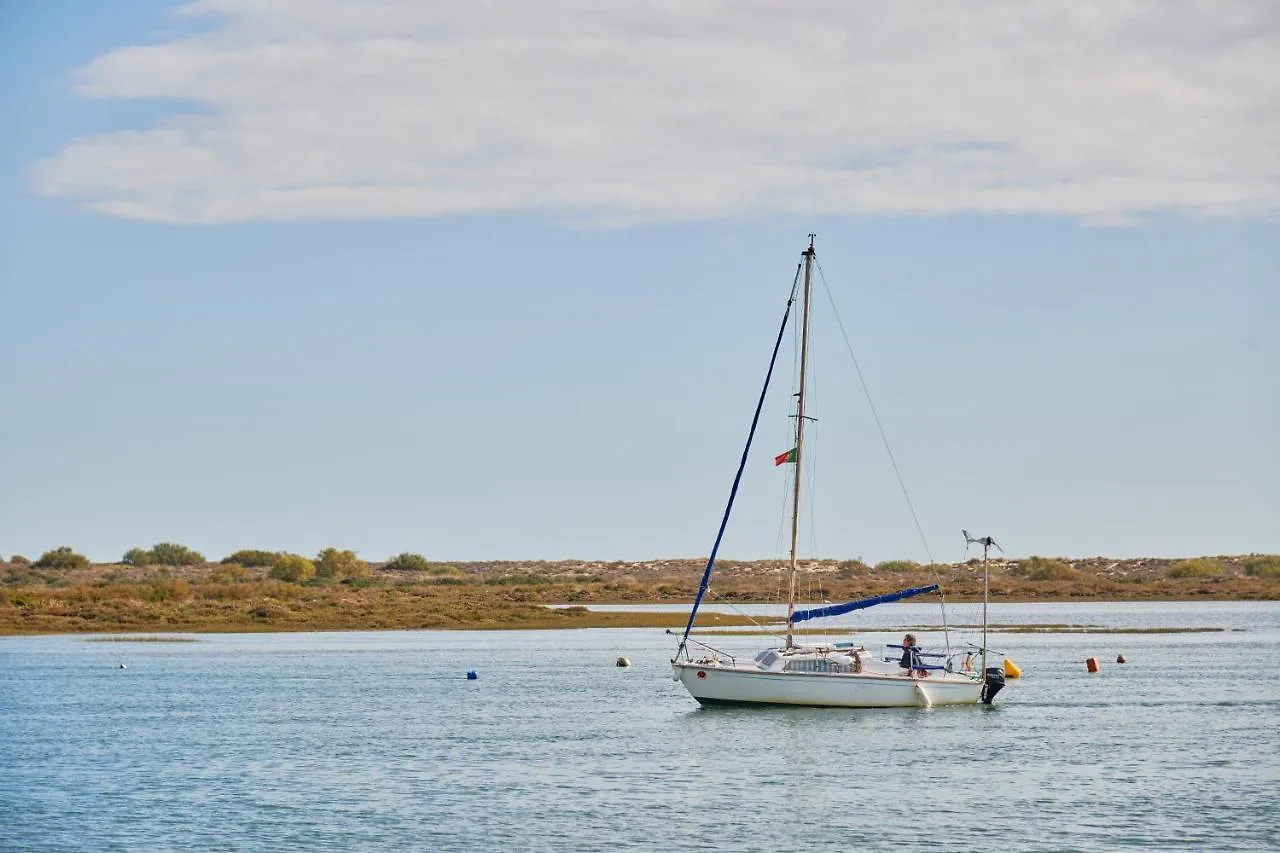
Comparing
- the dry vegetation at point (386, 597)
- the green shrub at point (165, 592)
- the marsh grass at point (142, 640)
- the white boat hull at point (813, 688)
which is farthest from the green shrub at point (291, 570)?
the white boat hull at point (813, 688)

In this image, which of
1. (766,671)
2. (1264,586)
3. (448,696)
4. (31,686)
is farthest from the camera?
(1264,586)

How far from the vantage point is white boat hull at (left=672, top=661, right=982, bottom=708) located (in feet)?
199

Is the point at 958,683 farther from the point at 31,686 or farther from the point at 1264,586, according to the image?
the point at 1264,586

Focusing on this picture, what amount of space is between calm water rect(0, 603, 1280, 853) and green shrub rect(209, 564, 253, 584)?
9683 cm

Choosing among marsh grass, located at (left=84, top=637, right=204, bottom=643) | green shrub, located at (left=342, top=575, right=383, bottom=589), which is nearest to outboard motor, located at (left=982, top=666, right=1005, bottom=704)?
marsh grass, located at (left=84, top=637, right=204, bottom=643)

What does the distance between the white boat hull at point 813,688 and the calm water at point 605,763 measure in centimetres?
56

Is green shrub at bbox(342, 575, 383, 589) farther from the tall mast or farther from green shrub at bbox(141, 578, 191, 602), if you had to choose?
the tall mast

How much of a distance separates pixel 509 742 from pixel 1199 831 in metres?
24.4

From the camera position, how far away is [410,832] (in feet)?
127

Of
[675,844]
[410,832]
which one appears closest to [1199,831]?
[675,844]

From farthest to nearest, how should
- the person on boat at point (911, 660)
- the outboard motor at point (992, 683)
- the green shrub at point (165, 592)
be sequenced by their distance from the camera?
the green shrub at point (165, 592) < the outboard motor at point (992, 683) < the person on boat at point (911, 660)

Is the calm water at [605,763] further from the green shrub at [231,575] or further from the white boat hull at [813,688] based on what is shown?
the green shrub at [231,575]

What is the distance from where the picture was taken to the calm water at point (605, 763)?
3859cm

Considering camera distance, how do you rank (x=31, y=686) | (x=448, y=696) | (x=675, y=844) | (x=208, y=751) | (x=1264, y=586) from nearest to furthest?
(x=675, y=844)
(x=208, y=751)
(x=448, y=696)
(x=31, y=686)
(x=1264, y=586)
